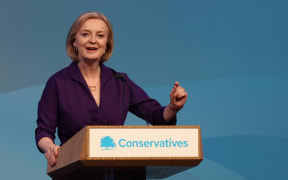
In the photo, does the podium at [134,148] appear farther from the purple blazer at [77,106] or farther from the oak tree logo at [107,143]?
the purple blazer at [77,106]

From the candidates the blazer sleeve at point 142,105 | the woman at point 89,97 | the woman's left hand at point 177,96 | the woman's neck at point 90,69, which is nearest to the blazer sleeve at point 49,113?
the woman at point 89,97

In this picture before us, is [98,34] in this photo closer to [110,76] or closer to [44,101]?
[110,76]

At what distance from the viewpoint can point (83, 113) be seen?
189cm

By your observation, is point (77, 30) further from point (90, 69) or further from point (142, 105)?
point (142, 105)

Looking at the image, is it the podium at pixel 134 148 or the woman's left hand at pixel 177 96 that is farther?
the woman's left hand at pixel 177 96

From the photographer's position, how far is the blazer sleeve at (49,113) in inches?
75.4

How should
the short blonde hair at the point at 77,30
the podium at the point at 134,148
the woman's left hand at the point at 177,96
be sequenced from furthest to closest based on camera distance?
the short blonde hair at the point at 77,30 → the woman's left hand at the point at 177,96 → the podium at the point at 134,148

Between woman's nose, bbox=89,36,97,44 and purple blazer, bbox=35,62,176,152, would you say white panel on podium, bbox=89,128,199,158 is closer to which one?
purple blazer, bbox=35,62,176,152

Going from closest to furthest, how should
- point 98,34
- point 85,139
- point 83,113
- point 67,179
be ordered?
point 85,139
point 67,179
point 83,113
point 98,34

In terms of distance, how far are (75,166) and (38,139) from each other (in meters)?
0.44

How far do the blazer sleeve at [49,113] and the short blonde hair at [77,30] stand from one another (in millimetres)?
216

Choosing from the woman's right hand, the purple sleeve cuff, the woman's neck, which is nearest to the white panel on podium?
the woman's right hand

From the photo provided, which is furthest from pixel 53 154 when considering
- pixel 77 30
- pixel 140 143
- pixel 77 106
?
pixel 77 30

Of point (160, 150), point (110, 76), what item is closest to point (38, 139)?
point (110, 76)
